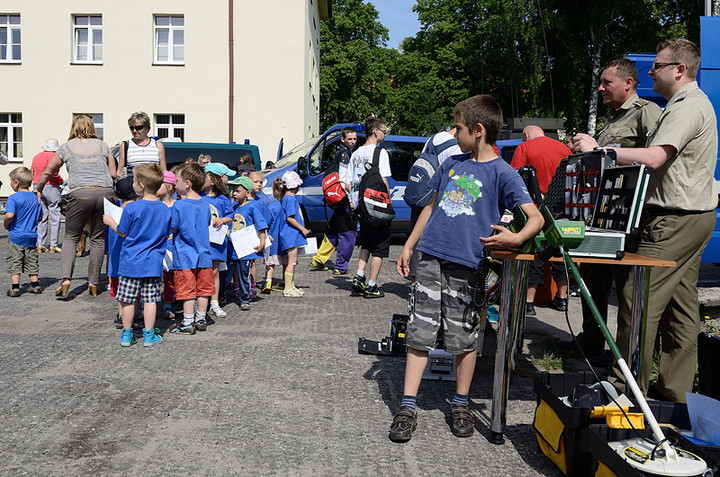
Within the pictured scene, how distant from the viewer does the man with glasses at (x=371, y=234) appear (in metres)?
8.05

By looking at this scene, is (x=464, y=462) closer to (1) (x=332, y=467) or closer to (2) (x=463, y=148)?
(1) (x=332, y=467)

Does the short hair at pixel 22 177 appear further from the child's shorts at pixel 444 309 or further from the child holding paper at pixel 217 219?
the child's shorts at pixel 444 309

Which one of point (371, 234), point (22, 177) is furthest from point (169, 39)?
point (371, 234)

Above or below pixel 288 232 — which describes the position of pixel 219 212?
above

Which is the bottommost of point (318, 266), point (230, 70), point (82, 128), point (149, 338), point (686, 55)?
point (149, 338)

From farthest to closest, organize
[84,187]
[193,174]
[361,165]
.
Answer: [361,165], [84,187], [193,174]

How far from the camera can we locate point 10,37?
85.0ft

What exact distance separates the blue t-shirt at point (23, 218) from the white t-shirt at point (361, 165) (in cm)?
390

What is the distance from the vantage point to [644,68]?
330 inches

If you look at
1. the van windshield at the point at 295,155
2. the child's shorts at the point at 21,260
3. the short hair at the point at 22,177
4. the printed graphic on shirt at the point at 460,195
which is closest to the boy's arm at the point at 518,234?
the printed graphic on shirt at the point at 460,195

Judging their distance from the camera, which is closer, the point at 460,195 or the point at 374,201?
the point at 460,195

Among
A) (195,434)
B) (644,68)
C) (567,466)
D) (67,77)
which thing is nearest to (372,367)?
(195,434)

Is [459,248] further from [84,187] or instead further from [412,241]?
[84,187]

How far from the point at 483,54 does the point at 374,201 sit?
34.9 meters
